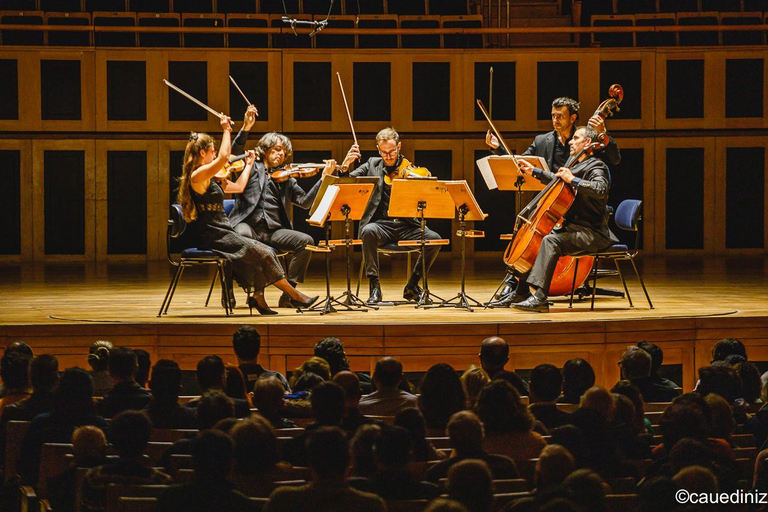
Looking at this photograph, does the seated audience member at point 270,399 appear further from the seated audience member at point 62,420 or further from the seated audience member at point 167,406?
the seated audience member at point 62,420

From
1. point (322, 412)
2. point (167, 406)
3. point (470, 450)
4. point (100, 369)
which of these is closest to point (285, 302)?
point (100, 369)

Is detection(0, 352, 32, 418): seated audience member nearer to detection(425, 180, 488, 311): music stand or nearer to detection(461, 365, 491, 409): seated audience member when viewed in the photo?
detection(461, 365, 491, 409): seated audience member

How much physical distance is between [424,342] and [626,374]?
4.85 feet

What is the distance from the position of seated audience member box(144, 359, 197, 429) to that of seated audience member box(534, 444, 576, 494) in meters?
1.39

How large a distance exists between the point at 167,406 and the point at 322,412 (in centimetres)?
70

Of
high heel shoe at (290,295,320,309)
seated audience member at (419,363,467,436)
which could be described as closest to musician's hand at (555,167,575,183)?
high heel shoe at (290,295,320,309)

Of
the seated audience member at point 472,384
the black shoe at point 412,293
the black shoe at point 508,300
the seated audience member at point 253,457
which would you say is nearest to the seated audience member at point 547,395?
the seated audience member at point 472,384

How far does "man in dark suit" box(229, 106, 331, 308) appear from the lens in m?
6.28

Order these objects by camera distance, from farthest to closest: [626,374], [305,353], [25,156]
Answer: [25,156] < [305,353] < [626,374]

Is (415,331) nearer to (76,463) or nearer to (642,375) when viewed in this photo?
(642,375)

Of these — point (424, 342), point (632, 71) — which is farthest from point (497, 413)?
point (632, 71)

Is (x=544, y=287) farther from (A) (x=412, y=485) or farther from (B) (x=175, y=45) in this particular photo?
(B) (x=175, y=45)

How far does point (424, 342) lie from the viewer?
505 cm

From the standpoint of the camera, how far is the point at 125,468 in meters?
2.49
